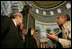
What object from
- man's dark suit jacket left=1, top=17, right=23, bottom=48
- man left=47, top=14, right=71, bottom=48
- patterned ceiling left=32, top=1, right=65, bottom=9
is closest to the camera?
man's dark suit jacket left=1, top=17, right=23, bottom=48

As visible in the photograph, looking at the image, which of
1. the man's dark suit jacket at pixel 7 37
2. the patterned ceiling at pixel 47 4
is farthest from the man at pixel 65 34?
the patterned ceiling at pixel 47 4

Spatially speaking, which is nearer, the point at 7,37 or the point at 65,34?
the point at 7,37

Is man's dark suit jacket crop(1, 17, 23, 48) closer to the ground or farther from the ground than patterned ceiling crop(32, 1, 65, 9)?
farther from the ground

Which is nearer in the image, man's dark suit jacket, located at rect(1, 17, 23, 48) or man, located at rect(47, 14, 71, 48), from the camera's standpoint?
man's dark suit jacket, located at rect(1, 17, 23, 48)

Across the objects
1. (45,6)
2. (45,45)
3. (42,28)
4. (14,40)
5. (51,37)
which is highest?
(14,40)

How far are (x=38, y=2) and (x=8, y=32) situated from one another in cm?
1817

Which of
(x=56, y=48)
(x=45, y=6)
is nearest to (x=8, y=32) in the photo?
(x=56, y=48)

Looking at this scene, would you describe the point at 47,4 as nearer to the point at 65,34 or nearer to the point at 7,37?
the point at 65,34

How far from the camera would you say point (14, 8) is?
29.5 ft

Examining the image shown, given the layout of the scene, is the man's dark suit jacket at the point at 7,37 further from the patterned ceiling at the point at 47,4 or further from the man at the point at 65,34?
the patterned ceiling at the point at 47,4

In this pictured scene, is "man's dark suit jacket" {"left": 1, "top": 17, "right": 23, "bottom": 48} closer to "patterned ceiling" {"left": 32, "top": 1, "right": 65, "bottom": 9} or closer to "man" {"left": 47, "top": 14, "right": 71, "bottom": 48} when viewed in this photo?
"man" {"left": 47, "top": 14, "right": 71, "bottom": 48}

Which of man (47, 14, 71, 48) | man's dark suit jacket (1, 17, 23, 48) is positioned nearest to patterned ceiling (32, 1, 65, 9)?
man (47, 14, 71, 48)

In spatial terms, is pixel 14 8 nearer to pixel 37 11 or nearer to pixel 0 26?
pixel 0 26

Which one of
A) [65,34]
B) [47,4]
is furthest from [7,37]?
[47,4]
